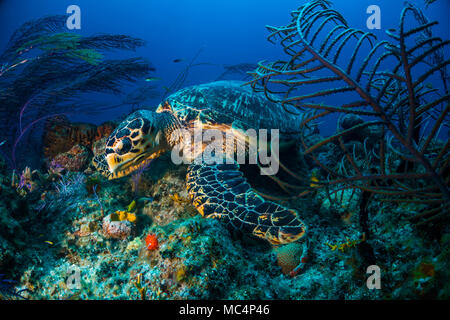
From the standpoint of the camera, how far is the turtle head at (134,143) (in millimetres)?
2379

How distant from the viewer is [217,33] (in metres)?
45.2

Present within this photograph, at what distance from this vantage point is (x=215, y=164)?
2.54 metres

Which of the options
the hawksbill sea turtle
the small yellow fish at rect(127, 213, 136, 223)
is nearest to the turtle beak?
the hawksbill sea turtle

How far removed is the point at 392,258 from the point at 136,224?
6.79 ft

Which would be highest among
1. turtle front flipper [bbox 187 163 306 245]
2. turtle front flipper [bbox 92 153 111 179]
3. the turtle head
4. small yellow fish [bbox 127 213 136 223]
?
the turtle head

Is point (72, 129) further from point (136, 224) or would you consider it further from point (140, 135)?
point (136, 224)

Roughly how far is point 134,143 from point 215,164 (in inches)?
40.6

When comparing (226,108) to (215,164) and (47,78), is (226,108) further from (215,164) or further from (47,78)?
(47,78)

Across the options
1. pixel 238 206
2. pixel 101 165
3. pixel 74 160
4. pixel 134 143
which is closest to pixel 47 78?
pixel 74 160

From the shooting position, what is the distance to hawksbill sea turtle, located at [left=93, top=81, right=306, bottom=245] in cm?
169

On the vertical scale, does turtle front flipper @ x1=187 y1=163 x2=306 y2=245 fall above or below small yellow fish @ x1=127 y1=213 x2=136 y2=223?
above

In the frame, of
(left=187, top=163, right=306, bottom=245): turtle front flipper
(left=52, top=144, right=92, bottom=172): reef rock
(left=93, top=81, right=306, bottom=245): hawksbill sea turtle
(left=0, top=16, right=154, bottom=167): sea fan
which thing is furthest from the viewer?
(left=0, top=16, right=154, bottom=167): sea fan

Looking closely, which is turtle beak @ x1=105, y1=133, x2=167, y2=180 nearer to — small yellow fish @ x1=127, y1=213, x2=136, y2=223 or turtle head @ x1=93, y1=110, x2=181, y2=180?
turtle head @ x1=93, y1=110, x2=181, y2=180
